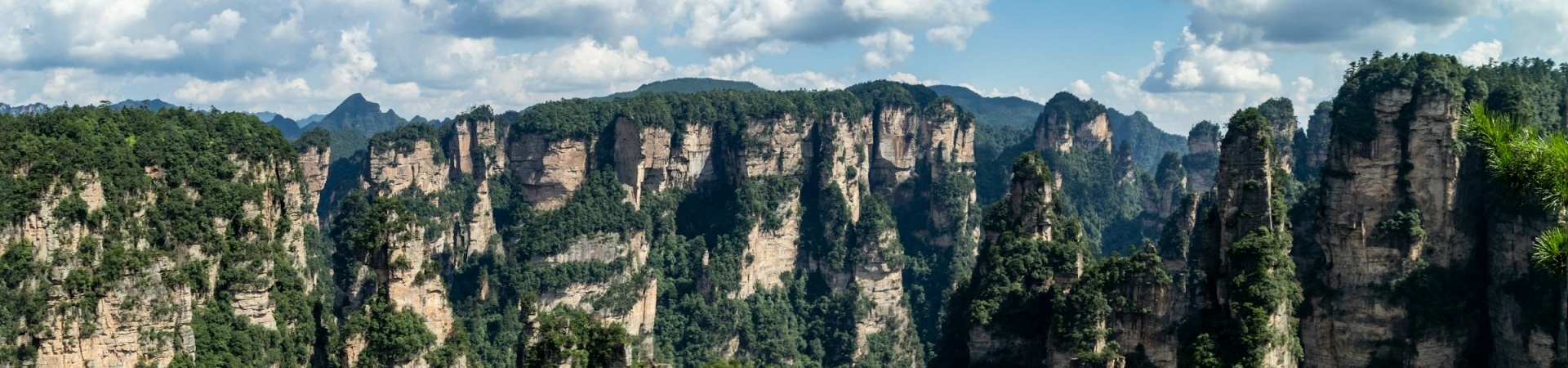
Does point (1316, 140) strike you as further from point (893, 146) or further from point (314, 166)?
point (314, 166)

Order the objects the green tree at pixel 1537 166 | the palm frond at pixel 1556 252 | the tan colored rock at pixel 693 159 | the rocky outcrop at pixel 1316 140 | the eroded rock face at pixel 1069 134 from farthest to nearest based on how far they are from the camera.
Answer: the eroded rock face at pixel 1069 134, the tan colored rock at pixel 693 159, the rocky outcrop at pixel 1316 140, the palm frond at pixel 1556 252, the green tree at pixel 1537 166

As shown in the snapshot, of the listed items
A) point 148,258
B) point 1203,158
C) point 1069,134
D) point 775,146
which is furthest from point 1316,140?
point 148,258

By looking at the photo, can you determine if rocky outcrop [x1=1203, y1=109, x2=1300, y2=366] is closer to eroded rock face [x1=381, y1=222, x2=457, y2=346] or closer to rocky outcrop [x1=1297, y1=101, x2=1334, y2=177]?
eroded rock face [x1=381, y1=222, x2=457, y2=346]

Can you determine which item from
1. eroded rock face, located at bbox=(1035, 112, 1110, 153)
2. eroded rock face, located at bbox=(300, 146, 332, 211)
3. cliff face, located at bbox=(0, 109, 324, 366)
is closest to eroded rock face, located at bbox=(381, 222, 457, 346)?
cliff face, located at bbox=(0, 109, 324, 366)

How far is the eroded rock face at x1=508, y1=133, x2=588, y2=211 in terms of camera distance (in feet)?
310

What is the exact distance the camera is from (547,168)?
310ft

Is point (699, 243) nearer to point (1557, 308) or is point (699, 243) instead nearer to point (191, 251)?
point (191, 251)

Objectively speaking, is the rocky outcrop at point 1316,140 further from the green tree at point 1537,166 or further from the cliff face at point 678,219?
the green tree at point 1537,166

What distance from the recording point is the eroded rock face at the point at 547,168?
94.4 m

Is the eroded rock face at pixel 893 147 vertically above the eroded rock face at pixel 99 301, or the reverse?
the eroded rock face at pixel 893 147

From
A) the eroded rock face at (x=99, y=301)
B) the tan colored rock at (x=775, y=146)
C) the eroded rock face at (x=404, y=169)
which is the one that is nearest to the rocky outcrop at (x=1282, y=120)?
the tan colored rock at (x=775, y=146)

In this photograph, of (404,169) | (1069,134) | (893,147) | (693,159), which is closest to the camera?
(404,169)

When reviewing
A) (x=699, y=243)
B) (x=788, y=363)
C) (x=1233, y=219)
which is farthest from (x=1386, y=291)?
(x=699, y=243)

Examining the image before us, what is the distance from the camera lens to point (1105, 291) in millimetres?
45250
